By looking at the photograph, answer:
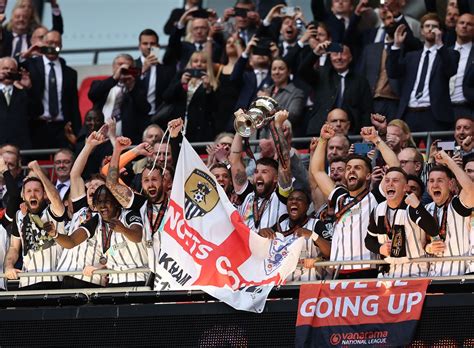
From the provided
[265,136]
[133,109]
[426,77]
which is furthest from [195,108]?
[426,77]

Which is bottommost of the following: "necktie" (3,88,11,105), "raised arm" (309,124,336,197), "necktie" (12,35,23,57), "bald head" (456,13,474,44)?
"necktie" (3,88,11,105)

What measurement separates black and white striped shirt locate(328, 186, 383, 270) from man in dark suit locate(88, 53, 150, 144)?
470cm

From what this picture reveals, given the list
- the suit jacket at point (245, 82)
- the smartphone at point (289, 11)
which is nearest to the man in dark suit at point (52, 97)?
the suit jacket at point (245, 82)

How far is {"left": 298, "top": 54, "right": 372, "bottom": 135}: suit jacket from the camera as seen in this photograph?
60.5 ft

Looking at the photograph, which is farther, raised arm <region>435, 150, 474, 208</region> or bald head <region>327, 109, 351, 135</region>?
bald head <region>327, 109, 351, 135</region>

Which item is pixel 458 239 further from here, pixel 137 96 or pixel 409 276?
pixel 137 96

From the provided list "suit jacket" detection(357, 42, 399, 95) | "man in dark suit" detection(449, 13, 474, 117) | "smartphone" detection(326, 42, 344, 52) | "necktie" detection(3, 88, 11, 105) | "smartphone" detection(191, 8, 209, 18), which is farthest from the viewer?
"smartphone" detection(191, 8, 209, 18)

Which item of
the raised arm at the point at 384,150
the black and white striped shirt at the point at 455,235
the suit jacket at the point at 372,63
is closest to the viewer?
the black and white striped shirt at the point at 455,235

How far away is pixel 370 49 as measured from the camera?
63.4ft

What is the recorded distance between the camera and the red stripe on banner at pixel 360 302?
15.2m

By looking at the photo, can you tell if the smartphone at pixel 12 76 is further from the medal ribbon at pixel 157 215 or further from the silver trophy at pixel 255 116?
the silver trophy at pixel 255 116

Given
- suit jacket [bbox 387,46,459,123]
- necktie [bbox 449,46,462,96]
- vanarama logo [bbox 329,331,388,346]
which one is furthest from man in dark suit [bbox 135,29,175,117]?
vanarama logo [bbox 329,331,388,346]

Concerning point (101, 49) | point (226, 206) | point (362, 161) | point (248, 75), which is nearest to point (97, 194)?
point (226, 206)

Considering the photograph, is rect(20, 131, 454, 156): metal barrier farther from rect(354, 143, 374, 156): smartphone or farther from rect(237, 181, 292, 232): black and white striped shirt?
rect(237, 181, 292, 232): black and white striped shirt
